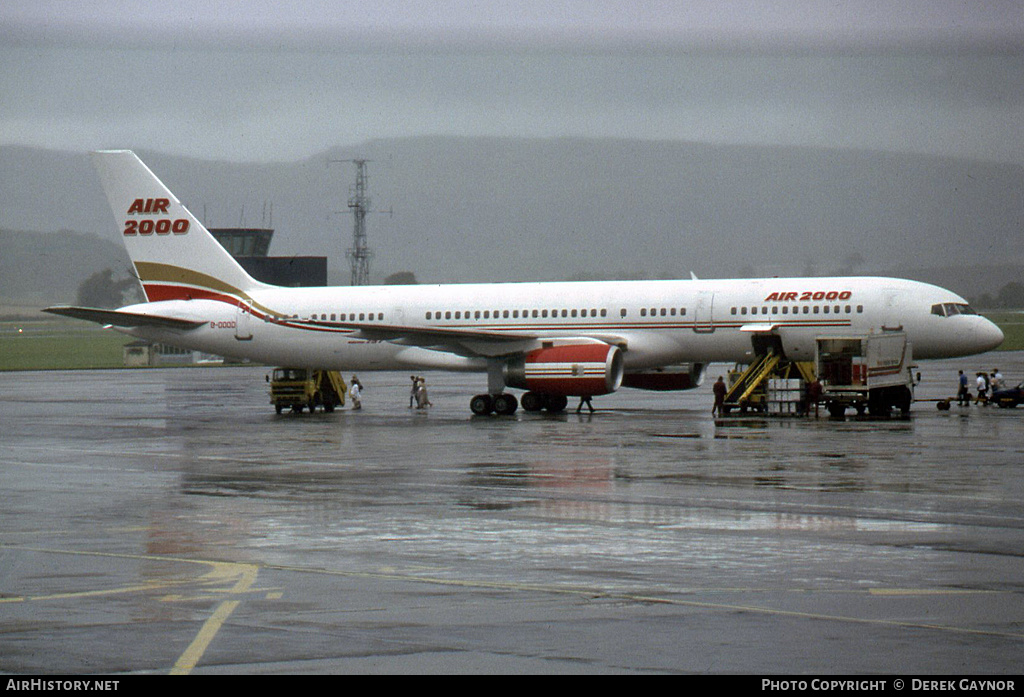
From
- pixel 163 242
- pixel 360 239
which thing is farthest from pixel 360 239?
pixel 163 242

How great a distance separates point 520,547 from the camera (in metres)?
14.8

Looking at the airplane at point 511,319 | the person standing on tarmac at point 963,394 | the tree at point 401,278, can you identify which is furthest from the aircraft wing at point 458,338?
the tree at point 401,278

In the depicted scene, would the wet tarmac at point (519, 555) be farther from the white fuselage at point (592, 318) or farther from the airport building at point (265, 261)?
the airport building at point (265, 261)

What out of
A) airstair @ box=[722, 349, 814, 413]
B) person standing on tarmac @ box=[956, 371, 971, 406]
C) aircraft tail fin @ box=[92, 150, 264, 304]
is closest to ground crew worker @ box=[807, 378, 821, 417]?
airstair @ box=[722, 349, 814, 413]

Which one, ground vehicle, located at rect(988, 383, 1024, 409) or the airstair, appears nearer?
the airstair

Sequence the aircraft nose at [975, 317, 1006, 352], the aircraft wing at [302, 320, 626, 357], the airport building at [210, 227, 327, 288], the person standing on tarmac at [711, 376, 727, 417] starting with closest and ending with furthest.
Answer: the aircraft nose at [975, 317, 1006, 352] < the person standing on tarmac at [711, 376, 727, 417] < the aircraft wing at [302, 320, 626, 357] < the airport building at [210, 227, 327, 288]

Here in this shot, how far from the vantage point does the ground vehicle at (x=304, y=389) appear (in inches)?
1842

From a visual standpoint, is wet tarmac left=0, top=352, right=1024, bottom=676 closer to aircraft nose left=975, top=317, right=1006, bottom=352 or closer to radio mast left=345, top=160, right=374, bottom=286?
aircraft nose left=975, top=317, right=1006, bottom=352

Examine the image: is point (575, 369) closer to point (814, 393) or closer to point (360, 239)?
point (814, 393)

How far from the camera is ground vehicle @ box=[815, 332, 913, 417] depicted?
128ft

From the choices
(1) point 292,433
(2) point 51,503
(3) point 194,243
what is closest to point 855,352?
(1) point 292,433

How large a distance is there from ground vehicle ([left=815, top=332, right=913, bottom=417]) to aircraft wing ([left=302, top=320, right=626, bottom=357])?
255 inches

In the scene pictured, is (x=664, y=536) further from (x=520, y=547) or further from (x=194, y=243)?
(x=194, y=243)

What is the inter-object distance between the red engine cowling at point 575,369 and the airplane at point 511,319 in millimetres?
43
